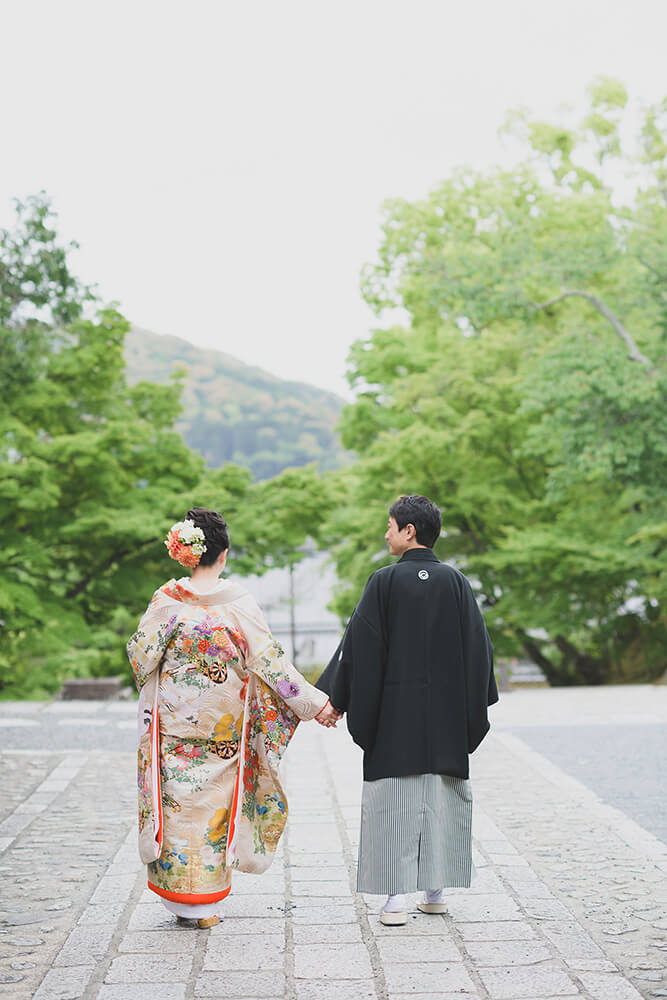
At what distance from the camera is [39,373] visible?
15.2 meters

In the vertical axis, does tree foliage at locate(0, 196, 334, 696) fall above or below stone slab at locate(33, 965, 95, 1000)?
above

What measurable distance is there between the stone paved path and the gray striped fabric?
146mm

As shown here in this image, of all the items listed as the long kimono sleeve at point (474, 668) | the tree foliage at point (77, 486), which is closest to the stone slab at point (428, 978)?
the long kimono sleeve at point (474, 668)

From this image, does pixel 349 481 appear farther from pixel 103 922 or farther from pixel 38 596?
pixel 103 922

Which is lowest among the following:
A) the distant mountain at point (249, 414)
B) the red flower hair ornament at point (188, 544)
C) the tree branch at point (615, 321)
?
the red flower hair ornament at point (188, 544)

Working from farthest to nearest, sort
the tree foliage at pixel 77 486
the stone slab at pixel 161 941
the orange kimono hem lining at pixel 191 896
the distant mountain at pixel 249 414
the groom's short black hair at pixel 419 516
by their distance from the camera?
the distant mountain at pixel 249 414
the tree foliage at pixel 77 486
the groom's short black hair at pixel 419 516
the orange kimono hem lining at pixel 191 896
the stone slab at pixel 161 941

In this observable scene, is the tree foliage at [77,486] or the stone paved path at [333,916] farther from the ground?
the tree foliage at [77,486]

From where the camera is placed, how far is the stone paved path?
10.0 ft

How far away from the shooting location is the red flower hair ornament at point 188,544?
391 centimetres

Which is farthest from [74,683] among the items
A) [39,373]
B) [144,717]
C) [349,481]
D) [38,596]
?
[144,717]

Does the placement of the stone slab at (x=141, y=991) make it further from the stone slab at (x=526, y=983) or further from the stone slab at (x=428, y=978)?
the stone slab at (x=526, y=983)

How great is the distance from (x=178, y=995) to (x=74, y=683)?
10.9 metres

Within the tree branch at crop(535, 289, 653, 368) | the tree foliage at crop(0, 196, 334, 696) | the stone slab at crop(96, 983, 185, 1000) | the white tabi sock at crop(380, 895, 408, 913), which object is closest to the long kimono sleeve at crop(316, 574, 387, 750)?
the white tabi sock at crop(380, 895, 408, 913)

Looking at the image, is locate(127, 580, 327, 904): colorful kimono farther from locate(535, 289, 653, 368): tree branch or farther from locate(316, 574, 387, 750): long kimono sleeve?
locate(535, 289, 653, 368): tree branch
